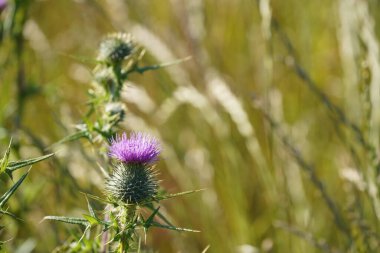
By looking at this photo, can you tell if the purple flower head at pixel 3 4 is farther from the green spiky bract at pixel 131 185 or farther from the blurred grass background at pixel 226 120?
the green spiky bract at pixel 131 185

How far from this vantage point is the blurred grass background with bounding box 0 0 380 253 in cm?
220

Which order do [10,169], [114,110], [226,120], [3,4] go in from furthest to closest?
[226,120], [3,4], [114,110], [10,169]

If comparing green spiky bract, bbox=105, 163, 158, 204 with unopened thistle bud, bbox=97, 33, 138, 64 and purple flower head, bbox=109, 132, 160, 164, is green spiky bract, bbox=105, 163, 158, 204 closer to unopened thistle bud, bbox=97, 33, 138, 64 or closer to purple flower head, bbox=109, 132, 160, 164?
purple flower head, bbox=109, 132, 160, 164

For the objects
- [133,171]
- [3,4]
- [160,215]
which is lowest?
[160,215]

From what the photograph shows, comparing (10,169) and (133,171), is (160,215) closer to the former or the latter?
(133,171)

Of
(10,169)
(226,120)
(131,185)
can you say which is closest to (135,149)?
(131,185)

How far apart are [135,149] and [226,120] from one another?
1965 millimetres

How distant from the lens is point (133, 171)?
1.33 metres

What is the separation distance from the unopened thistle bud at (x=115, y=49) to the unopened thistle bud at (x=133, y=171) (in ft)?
1.13

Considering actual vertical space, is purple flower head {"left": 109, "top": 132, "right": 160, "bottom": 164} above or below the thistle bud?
below

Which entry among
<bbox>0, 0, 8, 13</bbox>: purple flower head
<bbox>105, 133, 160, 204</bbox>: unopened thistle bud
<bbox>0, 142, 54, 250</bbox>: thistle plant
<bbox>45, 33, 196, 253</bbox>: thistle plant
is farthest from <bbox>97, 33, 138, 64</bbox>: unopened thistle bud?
<bbox>0, 0, 8, 13</bbox>: purple flower head

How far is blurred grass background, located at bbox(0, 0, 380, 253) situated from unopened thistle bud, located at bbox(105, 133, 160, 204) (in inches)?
14.7

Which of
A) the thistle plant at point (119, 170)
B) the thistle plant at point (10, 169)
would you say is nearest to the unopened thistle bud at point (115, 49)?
the thistle plant at point (119, 170)

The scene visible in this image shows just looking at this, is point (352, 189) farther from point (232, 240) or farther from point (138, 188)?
point (138, 188)
